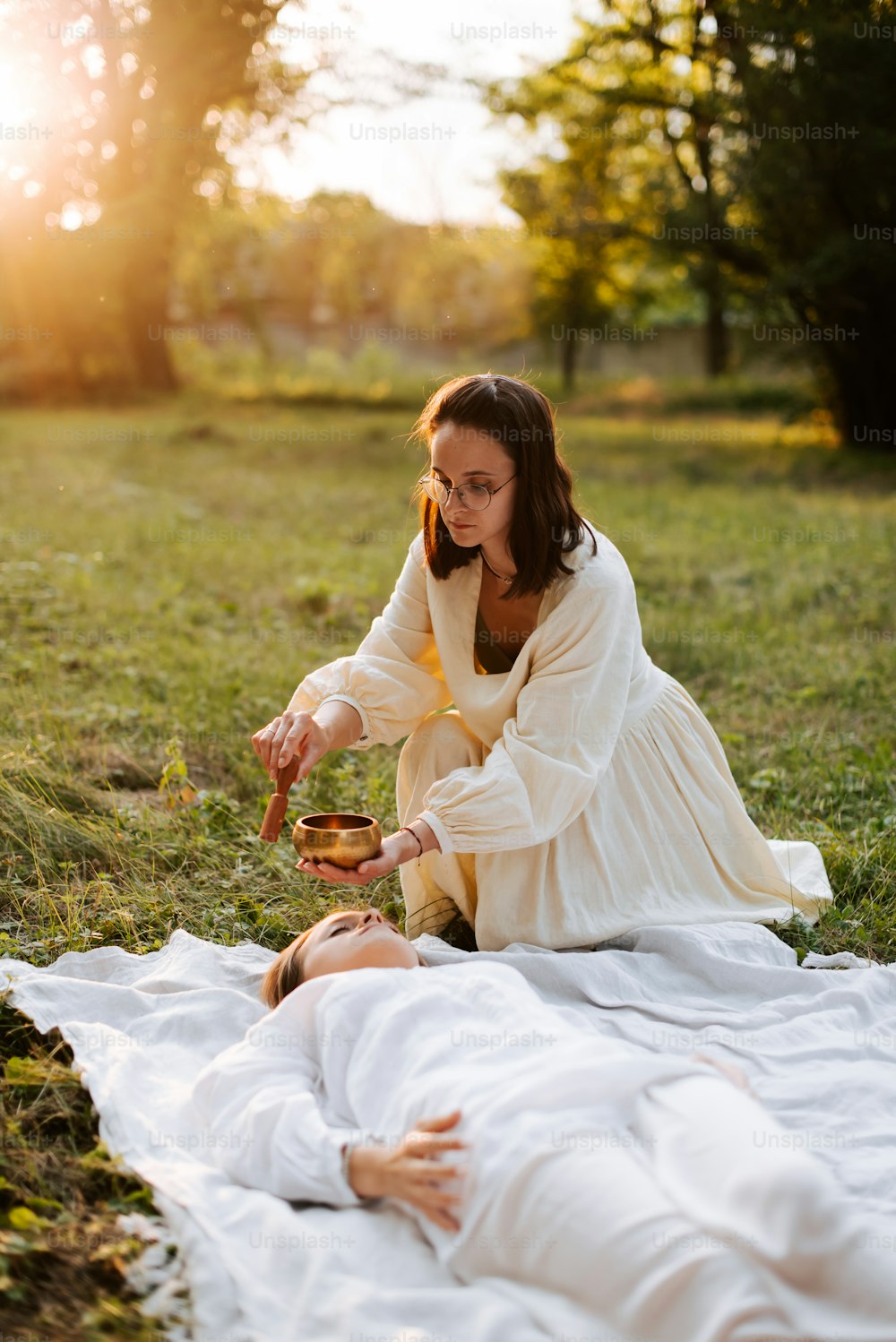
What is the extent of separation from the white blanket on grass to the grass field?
125 millimetres

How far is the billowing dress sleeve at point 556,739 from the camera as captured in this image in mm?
3088

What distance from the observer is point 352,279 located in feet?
107

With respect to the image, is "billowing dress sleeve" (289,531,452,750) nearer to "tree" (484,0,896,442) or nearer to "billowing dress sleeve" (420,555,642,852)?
"billowing dress sleeve" (420,555,642,852)

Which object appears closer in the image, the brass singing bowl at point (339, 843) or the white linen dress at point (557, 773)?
the brass singing bowl at point (339, 843)

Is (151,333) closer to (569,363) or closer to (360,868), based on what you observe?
(569,363)

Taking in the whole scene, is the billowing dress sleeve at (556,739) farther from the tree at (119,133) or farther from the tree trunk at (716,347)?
the tree trunk at (716,347)

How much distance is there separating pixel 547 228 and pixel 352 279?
659 inches

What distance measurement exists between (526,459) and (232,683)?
2.96 meters

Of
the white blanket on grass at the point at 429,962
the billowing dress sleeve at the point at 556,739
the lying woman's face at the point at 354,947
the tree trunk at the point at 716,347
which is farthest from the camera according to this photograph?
the tree trunk at the point at 716,347

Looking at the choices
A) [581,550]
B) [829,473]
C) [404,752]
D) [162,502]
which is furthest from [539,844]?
[829,473]

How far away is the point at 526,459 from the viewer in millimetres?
3236

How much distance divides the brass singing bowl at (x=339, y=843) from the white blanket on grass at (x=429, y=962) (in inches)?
16.7

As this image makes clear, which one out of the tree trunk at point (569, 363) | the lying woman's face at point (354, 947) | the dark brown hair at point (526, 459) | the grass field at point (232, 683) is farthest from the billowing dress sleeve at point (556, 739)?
the tree trunk at point (569, 363)

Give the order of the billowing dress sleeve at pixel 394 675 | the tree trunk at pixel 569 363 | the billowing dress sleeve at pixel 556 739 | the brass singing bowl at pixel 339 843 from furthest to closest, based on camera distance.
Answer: the tree trunk at pixel 569 363 → the billowing dress sleeve at pixel 394 675 → the billowing dress sleeve at pixel 556 739 → the brass singing bowl at pixel 339 843
